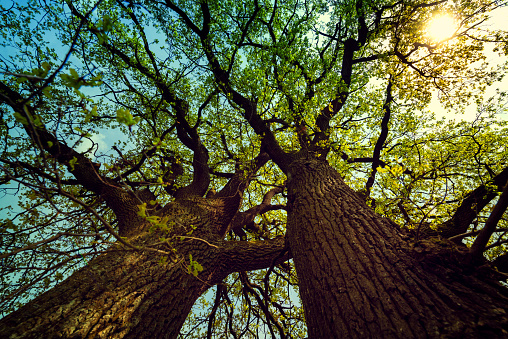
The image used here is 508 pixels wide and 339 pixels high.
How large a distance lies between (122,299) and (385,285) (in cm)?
257

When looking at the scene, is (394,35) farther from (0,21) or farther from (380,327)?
(0,21)

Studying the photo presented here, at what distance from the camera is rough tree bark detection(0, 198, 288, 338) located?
1.69m

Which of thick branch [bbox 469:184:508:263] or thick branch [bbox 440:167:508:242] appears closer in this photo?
thick branch [bbox 469:184:508:263]

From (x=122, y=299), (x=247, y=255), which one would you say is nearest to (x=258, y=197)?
(x=247, y=255)

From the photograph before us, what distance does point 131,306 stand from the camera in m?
2.06

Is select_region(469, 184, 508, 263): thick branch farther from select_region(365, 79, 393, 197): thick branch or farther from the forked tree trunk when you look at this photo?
select_region(365, 79, 393, 197): thick branch

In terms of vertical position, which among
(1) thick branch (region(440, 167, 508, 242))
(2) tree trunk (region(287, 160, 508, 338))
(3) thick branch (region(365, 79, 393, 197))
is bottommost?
(2) tree trunk (region(287, 160, 508, 338))

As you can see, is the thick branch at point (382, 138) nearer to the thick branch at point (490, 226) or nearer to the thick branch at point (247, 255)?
the thick branch at point (247, 255)

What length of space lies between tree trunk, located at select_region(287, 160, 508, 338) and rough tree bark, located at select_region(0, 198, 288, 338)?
3.68 feet

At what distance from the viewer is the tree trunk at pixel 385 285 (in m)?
1.17

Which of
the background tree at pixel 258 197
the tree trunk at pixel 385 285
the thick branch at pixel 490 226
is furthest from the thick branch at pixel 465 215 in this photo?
the thick branch at pixel 490 226

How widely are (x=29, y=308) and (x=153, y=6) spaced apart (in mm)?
7077

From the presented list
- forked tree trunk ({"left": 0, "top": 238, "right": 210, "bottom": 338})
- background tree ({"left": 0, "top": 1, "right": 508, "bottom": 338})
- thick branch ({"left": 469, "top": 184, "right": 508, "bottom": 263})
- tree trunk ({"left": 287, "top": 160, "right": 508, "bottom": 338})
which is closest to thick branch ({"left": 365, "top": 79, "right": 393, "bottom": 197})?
background tree ({"left": 0, "top": 1, "right": 508, "bottom": 338})

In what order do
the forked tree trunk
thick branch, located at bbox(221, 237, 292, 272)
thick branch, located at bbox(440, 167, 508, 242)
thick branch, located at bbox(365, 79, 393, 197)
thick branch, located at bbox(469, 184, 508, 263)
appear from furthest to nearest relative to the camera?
thick branch, located at bbox(365, 79, 393, 197)
thick branch, located at bbox(221, 237, 292, 272)
thick branch, located at bbox(440, 167, 508, 242)
the forked tree trunk
thick branch, located at bbox(469, 184, 508, 263)
